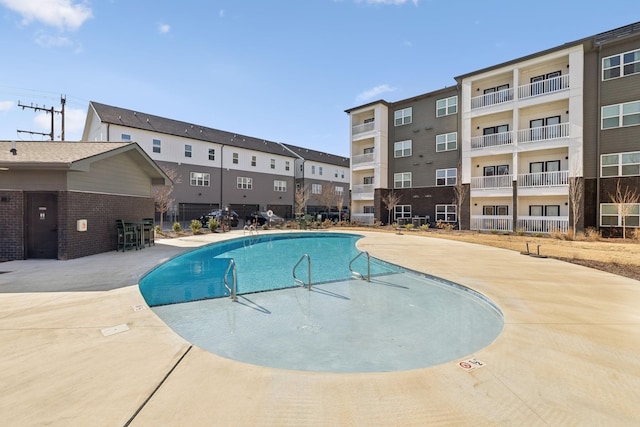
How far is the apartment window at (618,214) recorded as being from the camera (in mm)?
17422

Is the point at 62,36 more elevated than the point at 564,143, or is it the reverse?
the point at 62,36

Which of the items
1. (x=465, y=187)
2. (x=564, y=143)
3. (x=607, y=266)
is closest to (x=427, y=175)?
(x=465, y=187)

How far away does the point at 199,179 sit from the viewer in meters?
31.3

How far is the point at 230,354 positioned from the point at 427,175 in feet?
84.0

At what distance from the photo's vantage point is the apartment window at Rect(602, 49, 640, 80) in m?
17.9

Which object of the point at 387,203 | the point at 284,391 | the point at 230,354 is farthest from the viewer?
the point at 387,203

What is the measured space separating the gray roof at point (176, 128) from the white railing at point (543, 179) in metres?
27.8

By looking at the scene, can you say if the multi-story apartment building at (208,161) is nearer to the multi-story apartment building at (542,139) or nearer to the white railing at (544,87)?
the multi-story apartment building at (542,139)

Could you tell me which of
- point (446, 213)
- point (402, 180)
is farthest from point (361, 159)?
point (446, 213)

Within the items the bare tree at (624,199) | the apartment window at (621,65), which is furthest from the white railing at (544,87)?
the bare tree at (624,199)

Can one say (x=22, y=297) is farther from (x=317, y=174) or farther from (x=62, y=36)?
(x=317, y=174)

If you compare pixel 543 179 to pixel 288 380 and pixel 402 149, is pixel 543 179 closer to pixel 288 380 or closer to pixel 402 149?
pixel 402 149

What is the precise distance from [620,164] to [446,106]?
1243 cm

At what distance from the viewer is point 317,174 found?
44.5m
